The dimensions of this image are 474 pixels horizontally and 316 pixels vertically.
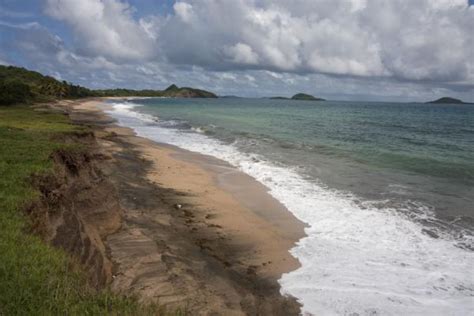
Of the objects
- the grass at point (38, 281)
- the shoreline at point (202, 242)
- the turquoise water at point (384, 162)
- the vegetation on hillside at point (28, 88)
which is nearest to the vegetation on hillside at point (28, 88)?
the vegetation on hillside at point (28, 88)

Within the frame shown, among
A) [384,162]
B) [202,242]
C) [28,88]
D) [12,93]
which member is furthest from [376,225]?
[28,88]

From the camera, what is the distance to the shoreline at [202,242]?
831cm

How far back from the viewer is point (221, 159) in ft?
86.0

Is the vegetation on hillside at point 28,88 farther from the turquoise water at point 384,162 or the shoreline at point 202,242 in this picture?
the shoreline at point 202,242

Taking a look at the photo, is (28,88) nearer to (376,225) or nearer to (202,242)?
(202,242)

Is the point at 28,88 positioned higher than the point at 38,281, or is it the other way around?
the point at 28,88

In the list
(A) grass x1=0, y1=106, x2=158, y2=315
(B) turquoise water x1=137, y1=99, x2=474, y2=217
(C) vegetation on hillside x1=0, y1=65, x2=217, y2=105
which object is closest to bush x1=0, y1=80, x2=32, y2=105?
(C) vegetation on hillside x1=0, y1=65, x2=217, y2=105

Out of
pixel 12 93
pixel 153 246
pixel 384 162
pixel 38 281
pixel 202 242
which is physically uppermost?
pixel 12 93

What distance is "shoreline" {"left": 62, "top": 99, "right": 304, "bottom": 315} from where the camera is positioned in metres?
8.31

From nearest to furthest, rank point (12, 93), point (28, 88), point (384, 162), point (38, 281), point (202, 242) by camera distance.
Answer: point (38, 281) < point (202, 242) < point (384, 162) < point (12, 93) < point (28, 88)

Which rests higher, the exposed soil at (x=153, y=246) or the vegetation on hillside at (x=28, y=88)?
the vegetation on hillside at (x=28, y=88)

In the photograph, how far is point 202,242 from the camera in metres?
11.1

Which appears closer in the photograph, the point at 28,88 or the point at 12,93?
the point at 12,93

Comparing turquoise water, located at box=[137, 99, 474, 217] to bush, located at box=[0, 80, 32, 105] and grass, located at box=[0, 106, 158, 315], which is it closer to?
grass, located at box=[0, 106, 158, 315]
